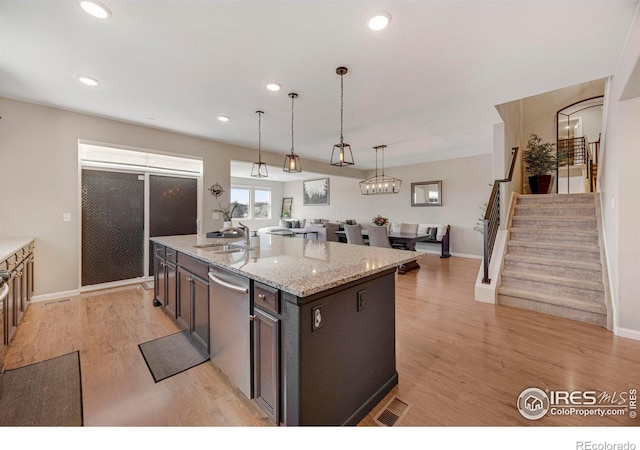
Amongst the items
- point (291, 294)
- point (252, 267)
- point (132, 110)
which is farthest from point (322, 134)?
point (291, 294)

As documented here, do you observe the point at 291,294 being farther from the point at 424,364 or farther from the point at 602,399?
the point at 602,399

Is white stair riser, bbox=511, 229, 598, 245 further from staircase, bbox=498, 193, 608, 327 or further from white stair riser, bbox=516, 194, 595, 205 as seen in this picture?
white stair riser, bbox=516, 194, 595, 205

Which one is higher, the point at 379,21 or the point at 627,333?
the point at 379,21

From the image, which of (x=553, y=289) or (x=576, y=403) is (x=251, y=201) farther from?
(x=576, y=403)

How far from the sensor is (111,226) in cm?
409

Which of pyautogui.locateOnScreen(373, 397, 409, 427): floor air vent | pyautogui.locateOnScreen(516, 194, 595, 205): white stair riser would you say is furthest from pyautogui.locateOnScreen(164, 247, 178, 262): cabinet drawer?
pyautogui.locateOnScreen(516, 194, 595, 205): white stair riser

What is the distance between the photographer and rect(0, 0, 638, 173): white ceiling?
6.00 ft

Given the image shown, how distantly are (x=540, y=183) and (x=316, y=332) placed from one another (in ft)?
19.1

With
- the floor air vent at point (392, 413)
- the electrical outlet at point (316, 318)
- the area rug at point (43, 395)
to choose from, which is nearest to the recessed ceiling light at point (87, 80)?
the area rug at point (43, 395)

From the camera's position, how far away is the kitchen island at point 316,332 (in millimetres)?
1260

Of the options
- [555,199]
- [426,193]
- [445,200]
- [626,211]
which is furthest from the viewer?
[426,193]

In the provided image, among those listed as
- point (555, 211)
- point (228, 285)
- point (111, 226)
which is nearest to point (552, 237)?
point (555, 211)

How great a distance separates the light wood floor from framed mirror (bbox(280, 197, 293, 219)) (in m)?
7.69

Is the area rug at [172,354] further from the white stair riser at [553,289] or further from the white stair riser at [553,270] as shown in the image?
the white stair riser at [553,270]
